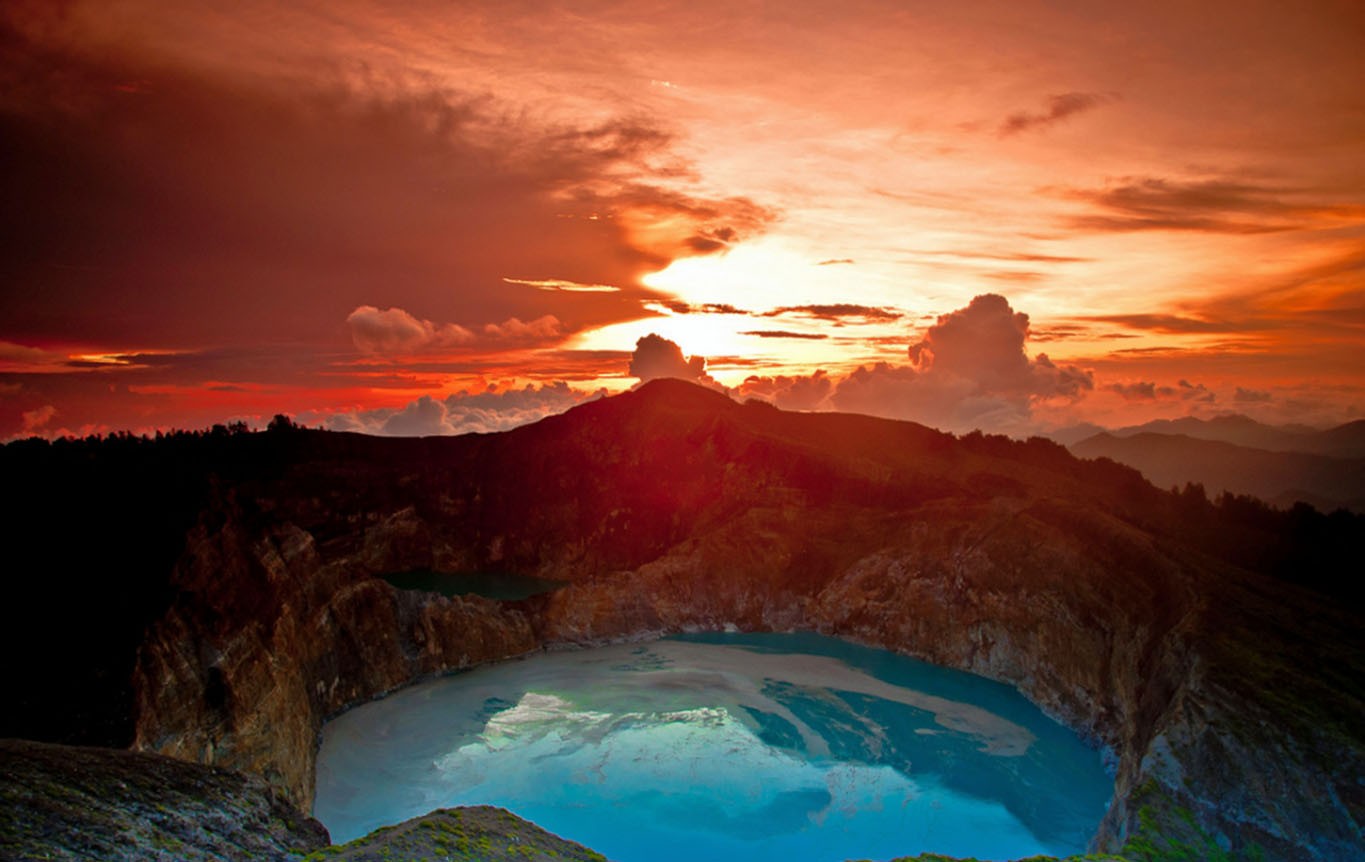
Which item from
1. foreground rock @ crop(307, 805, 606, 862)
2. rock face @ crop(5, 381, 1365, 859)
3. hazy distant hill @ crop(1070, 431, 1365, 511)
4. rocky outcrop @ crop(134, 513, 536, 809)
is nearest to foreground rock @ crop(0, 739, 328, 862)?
foreground rock @ crop(307, 805, 606, 862)

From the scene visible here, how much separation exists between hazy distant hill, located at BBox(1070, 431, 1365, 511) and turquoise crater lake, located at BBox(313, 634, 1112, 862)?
2855 inches

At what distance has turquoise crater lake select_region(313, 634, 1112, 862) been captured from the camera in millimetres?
34562

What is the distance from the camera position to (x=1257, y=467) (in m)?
142

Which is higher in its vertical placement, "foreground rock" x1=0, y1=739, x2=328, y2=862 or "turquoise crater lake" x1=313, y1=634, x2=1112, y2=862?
"foreground rock" x1=0, y1=739, x2=328, y2=862

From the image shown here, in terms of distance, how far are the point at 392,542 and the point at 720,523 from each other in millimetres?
40208

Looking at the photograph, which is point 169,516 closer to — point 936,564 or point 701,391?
point 936,564

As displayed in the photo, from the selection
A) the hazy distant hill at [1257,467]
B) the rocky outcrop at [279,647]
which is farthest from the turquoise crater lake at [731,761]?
the hazy distant hill at [1257,467]

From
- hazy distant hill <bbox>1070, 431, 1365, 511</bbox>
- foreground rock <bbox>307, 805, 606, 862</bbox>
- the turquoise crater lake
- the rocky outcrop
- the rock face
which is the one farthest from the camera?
hazy distant hill <bbox>1070, 431, 1365, 511</bbox>

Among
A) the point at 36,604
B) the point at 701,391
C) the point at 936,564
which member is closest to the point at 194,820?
the point at 36,604

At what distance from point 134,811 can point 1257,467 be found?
183536 mm

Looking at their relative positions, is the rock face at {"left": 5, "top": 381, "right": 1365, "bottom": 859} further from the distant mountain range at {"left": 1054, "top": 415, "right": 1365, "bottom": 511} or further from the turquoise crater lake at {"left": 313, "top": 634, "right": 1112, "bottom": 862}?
the distant mountain range at {"left": 1054, "top": 415, "right": 1365, "bottom": 511}

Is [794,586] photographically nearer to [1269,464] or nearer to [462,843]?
[462,843]

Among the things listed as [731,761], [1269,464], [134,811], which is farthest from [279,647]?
[1269,464]

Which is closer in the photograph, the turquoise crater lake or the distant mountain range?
the turquoise crater lake
